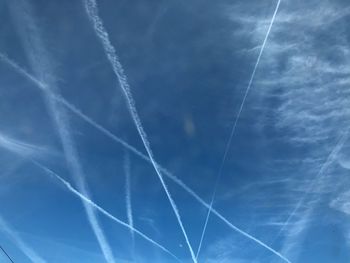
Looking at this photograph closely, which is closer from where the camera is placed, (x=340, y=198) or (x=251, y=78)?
(x=251, y=78)

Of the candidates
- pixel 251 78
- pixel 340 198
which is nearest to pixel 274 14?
pixel 251 78

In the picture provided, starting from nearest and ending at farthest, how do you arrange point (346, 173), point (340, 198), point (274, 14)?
point (274, 14), point (346, 173), point (340, 198)

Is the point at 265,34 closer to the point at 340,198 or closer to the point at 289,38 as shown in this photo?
the point at 289,38

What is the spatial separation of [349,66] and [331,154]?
5502 mm

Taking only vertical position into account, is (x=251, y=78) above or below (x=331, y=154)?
below

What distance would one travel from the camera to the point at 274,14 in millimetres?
11750

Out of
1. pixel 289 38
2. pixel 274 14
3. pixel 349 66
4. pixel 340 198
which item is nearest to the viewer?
pixel 274 14

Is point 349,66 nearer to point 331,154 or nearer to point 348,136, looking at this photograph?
point 348,136

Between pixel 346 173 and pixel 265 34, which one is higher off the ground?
pixel 346 173

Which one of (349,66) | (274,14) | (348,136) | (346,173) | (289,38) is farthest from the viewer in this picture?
(346,173)

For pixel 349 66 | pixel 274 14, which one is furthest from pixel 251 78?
pixel 349 66

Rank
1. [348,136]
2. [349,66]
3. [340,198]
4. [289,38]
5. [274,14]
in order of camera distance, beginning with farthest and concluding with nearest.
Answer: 1. [340,198]
2. [348,136]
3. [349,66]
4. [289,38]
5. [274,14]

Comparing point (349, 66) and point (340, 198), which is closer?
point (349, 66)

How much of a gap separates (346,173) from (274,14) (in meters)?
11.5
